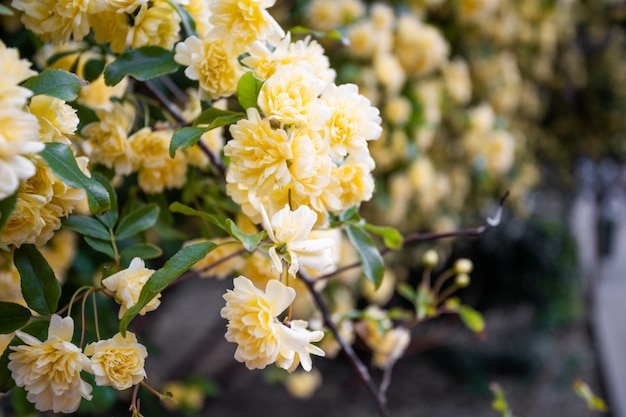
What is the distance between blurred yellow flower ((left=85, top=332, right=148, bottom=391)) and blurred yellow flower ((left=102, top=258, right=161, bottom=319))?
0.11ft

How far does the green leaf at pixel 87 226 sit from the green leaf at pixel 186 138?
0.42 ft

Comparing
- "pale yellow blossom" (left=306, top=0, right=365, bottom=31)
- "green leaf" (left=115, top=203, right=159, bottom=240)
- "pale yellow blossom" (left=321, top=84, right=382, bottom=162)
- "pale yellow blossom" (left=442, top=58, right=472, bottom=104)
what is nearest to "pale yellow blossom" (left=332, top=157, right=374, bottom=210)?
"pale yellow blossom" (left=321, top=84, right=382, bottom=162)

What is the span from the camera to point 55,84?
566 mm

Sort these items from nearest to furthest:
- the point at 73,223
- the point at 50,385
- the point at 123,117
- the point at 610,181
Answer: the point at 50,385 < the point at 73,223 < the point at 123,117 < the point at 610,181

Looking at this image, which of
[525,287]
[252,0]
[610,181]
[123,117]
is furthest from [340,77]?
[610,181]

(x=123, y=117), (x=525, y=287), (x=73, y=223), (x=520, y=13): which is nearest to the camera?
(x=73, y=223)

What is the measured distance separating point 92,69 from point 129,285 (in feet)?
1.34

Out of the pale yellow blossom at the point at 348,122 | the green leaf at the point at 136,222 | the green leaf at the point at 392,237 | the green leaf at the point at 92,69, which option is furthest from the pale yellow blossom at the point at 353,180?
the green leaf at the point at 92,69

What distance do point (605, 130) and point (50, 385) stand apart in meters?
4.39

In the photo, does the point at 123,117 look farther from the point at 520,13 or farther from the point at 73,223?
the point at 520,13

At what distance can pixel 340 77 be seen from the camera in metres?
1.86

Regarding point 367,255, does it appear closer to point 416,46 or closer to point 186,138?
point 186,138

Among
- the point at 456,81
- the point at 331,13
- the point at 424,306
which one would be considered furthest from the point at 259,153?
the point at 456,81

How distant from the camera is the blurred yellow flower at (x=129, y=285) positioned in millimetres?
562
